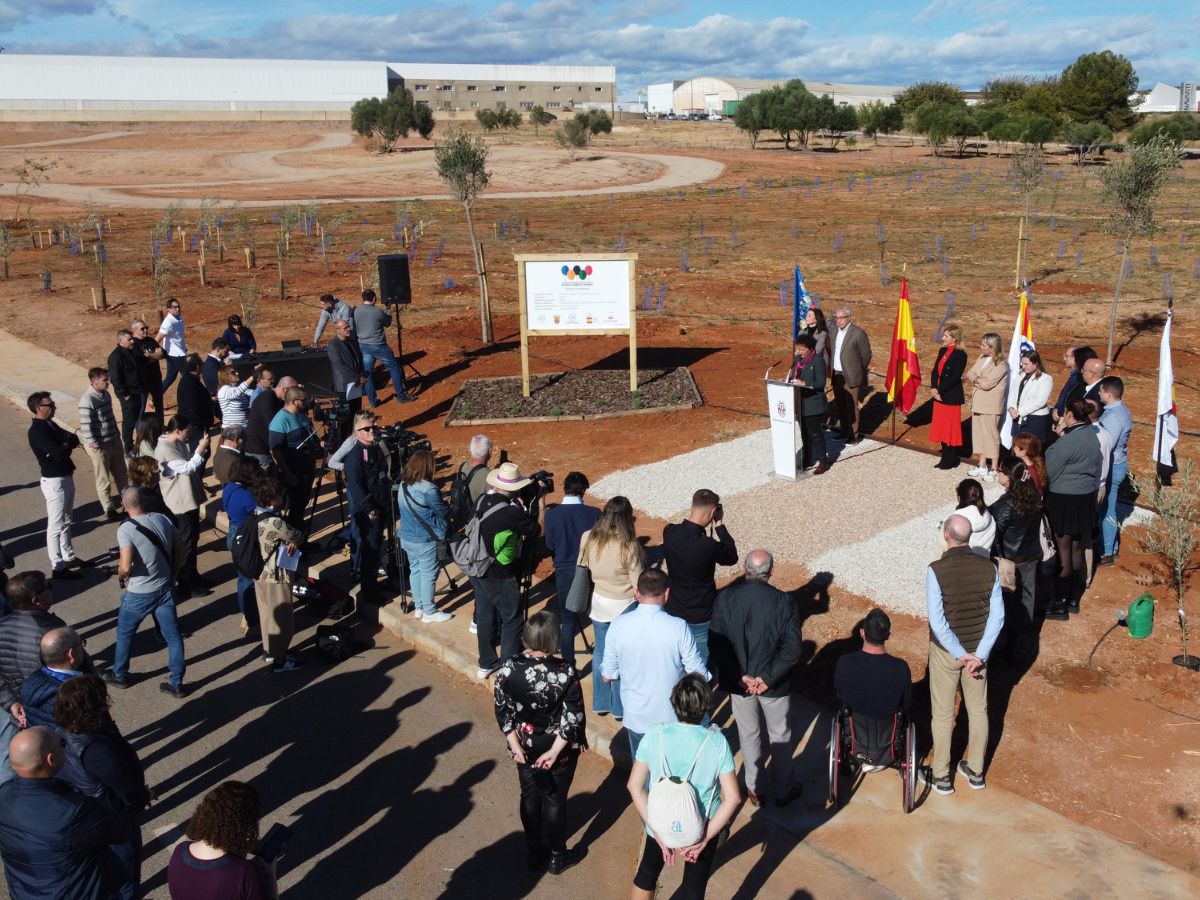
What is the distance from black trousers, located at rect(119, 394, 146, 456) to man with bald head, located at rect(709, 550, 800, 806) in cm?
910

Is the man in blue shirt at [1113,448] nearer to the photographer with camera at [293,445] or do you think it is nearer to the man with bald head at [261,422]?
A: the photographer with camera at [293,445]

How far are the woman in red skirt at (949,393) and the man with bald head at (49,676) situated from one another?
27.9ft

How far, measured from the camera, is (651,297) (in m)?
22.4

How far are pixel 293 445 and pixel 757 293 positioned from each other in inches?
609

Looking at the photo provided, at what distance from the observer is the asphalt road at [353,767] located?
5.74 metres

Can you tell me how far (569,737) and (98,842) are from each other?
7.16 ft

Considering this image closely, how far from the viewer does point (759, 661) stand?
5781 mm

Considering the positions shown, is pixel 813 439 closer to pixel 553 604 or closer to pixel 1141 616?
pixel 553 604

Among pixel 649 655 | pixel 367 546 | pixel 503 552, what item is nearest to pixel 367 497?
pixel 367 546

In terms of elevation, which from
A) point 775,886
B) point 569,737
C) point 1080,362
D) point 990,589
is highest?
point 1080,362

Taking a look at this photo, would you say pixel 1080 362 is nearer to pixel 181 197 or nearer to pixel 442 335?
pixel 442 335

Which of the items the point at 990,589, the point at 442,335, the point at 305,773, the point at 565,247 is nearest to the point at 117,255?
the point at 565,247

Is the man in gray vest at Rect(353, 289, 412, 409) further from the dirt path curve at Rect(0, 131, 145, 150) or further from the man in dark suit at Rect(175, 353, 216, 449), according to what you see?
the dirt path curve at Rect(0, 131, 145, 150)

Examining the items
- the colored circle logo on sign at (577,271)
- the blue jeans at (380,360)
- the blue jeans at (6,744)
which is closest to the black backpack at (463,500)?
the blue jeans at (6,744)
